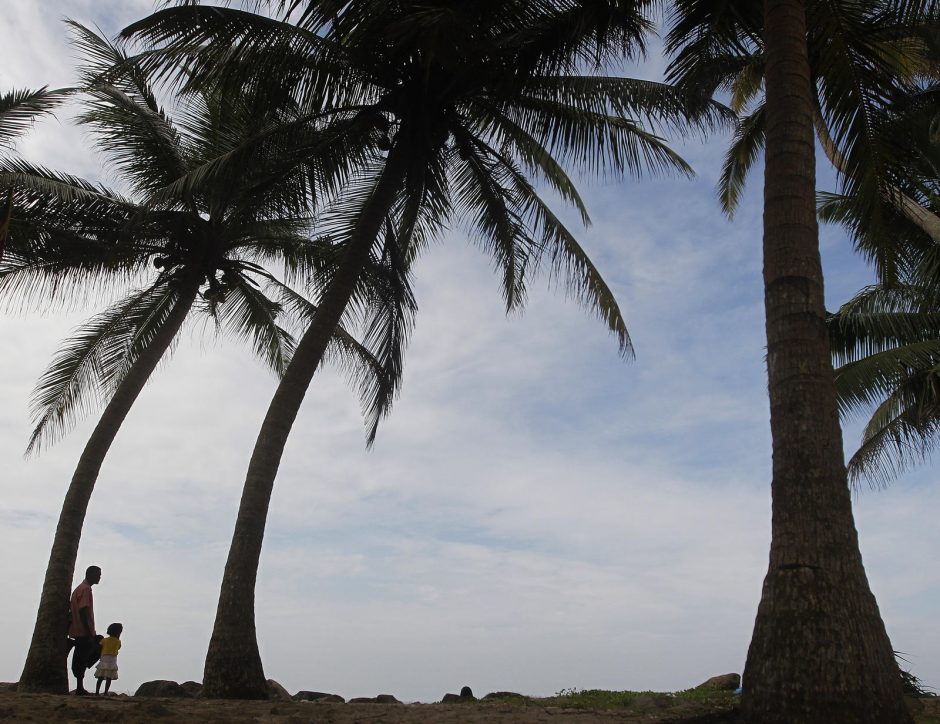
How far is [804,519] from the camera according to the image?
517 centimetres

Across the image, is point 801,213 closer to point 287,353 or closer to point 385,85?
point 385,85

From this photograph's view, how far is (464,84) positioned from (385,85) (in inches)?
43.6

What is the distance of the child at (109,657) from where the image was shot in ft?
32.8

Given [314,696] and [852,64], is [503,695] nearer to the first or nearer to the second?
[314,696]

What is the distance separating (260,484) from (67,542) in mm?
3893

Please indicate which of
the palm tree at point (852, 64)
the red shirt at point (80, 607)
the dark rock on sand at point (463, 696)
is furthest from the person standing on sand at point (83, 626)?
the palm tree at point (852, 64)

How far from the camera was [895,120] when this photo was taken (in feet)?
27.6

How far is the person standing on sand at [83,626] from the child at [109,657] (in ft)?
0.57

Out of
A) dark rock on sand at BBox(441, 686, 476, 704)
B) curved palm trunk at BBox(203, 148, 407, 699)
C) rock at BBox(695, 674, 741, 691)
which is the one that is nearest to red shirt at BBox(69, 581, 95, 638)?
curved palm trunk at BBox(203, 148, 407, 699)

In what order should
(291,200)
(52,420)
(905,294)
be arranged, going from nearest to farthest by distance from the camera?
1. (291,200)
2. (52,420)
3. (905,294)

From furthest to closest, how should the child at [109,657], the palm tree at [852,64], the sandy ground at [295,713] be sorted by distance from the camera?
the child at [109,657], the palm tree at [852,64], the sandy ground at [295,713]

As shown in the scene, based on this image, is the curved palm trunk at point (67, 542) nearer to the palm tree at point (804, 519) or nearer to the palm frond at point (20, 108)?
the palm frond at point (20, 108)

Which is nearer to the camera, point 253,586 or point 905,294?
point 253,586

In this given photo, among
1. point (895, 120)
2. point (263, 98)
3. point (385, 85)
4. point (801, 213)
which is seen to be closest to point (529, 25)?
point (385, 85)
